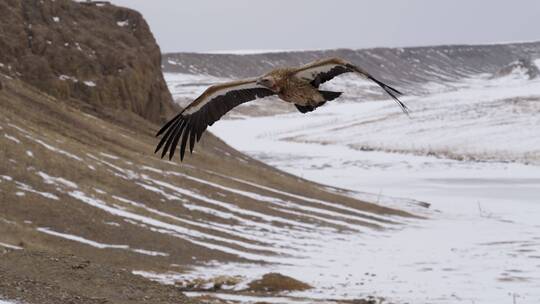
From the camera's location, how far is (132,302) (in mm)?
15203

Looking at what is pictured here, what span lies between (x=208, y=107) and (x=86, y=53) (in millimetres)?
36551

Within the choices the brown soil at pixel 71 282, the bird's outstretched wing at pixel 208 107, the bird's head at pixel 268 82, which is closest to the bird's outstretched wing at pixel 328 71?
the bird's head at pixel 268 82

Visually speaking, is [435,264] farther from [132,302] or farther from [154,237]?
[132,302]

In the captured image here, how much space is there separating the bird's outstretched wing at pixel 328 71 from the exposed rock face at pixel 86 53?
33.5m

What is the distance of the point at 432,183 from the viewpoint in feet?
170

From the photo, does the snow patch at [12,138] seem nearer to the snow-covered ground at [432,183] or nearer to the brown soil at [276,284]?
the snow-covered ground at [432,183]

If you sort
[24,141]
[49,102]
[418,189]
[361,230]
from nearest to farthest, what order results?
[24,141], [361,230], [49,102], [418,189]

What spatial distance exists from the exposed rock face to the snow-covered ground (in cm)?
1281

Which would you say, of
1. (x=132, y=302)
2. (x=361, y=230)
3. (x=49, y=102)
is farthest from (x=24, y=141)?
(x=132, y=302)

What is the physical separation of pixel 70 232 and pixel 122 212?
334 centimetres

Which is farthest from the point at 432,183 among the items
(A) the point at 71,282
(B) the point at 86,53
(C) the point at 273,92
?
(C) the point at 273,92

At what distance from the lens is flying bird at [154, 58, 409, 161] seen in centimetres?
1041

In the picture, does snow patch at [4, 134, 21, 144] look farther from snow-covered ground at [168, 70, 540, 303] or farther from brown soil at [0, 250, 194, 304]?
brown soil at [0, 250, 194, 304]

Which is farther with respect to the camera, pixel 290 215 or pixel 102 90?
pixel 102 90
